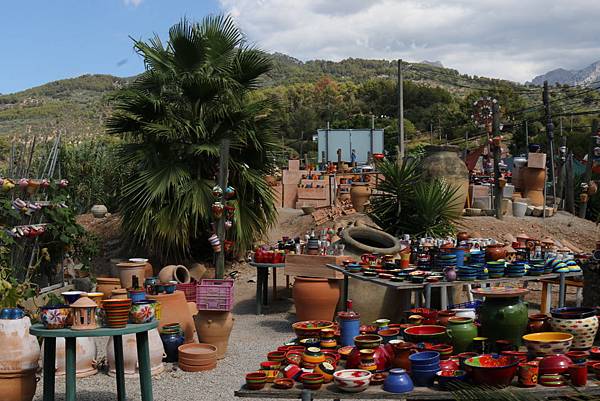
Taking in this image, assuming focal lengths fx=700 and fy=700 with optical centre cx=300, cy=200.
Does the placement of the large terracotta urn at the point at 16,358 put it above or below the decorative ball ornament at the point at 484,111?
below

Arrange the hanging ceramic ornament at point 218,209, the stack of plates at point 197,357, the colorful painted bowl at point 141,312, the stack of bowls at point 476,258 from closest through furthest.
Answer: the colorful painted bowl at point 141,312, the stack of plates at point 197,357, the stack of bowls at point 476,258, the hanging ceramic ornament at point 218,209

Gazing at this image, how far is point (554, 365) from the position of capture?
3.22 meters

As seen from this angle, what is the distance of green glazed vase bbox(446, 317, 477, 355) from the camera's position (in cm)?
375

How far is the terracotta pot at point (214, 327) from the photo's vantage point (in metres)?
7.02

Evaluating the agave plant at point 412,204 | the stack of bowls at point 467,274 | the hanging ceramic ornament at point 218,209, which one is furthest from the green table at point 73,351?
the agave plant at point 412,204

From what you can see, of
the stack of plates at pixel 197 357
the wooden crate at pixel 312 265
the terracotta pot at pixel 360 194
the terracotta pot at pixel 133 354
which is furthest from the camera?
the terracotta pot at pixel 360 194

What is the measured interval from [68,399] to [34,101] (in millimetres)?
56970

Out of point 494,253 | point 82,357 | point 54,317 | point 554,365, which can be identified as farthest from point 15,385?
A: point 494,253

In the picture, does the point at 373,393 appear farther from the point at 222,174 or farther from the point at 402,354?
the point at 222,174

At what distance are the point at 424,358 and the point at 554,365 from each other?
23.2 inches

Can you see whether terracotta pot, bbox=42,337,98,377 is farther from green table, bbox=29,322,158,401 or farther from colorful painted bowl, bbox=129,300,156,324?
colorful painted bowl, bbox=129,300,156,324

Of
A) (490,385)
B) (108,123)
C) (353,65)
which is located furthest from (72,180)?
(353,65)

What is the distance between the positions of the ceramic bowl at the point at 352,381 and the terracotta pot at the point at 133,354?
3316 millimetres

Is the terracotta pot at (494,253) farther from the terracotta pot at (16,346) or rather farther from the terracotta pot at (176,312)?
the terracotta pot at (16,346)
